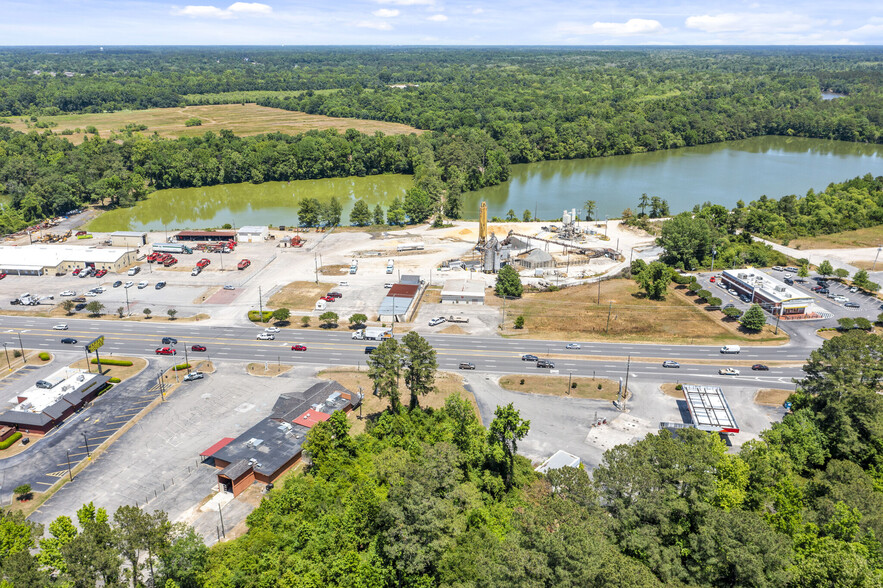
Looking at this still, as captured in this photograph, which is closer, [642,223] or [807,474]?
[807,474]

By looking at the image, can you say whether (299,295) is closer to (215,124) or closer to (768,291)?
(768,291)

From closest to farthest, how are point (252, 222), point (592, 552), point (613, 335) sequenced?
point (592, 552) < point (613, 335) < point (252, 222)

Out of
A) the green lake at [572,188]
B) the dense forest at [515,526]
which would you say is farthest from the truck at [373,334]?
the green lake at [572,188]

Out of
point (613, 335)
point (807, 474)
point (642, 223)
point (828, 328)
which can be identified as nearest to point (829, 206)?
point (642, 223)

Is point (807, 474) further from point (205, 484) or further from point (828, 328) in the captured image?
point (205, 484)

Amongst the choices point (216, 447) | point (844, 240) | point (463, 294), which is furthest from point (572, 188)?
point (216, 447)

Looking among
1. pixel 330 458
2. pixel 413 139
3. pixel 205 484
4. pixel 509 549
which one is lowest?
pixel 205 484

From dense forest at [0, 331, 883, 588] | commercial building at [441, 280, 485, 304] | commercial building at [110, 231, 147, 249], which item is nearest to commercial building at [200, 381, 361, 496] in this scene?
dense forest at [0, 331, 883, 588]

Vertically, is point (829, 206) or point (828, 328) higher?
point (829, 206)
